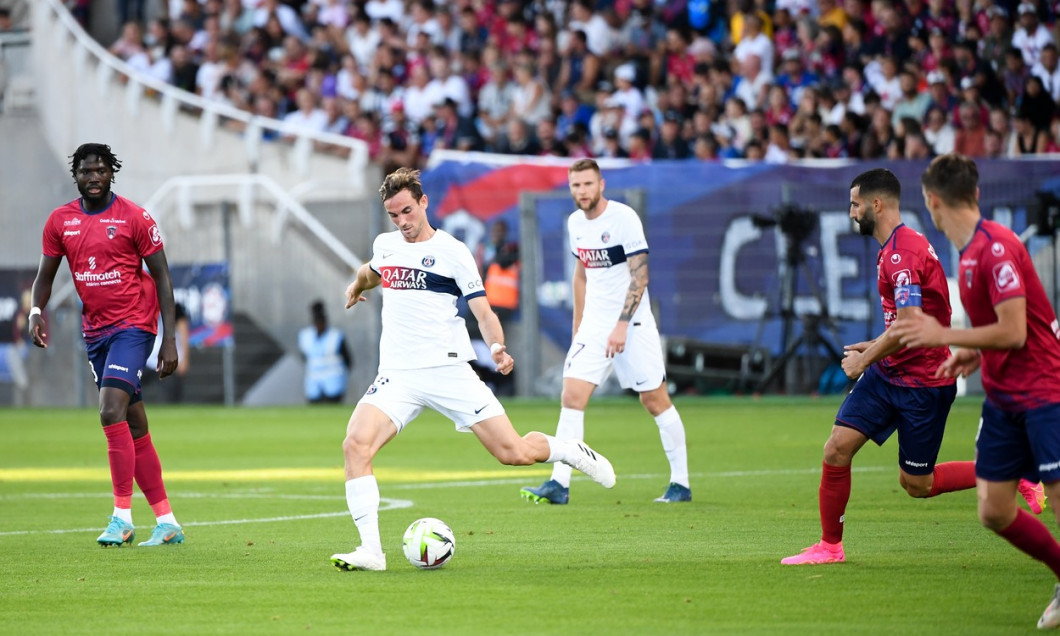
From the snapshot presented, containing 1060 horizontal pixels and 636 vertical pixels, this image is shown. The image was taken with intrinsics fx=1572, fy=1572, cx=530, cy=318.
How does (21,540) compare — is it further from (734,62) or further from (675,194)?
(734,62)

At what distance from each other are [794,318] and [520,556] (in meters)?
13.3

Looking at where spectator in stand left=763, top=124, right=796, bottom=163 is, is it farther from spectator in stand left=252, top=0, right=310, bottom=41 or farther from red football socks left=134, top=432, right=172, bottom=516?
red football socks left=134, top=432, right=172, bottom=516

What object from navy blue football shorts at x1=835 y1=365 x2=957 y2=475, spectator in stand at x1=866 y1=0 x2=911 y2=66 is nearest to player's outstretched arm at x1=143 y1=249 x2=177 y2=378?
navy blue football shorts at x1=835 y1=365 x2=957 y2=475

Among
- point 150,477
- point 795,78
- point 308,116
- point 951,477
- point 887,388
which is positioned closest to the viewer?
point 887,388

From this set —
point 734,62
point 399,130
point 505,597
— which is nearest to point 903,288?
point 505,597

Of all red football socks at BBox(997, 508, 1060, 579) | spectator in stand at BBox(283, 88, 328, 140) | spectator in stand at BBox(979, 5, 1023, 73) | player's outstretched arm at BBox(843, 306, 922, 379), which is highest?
spectator in stand at BBox(979, 5, 1023, 73)

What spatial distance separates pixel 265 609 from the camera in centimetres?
750

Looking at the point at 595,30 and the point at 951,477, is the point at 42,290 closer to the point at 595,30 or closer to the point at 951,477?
the point at 951,477

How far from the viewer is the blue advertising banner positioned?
21.5m

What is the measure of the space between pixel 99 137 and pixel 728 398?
1491cm

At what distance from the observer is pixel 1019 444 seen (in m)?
6.94

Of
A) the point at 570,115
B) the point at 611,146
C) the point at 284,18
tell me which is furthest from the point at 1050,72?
the point at 284,18

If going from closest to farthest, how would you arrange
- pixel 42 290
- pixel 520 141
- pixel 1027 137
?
pixel 42 290, pixel 1027 137, pixel 520 141

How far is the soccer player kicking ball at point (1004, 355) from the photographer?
6.75 meters
